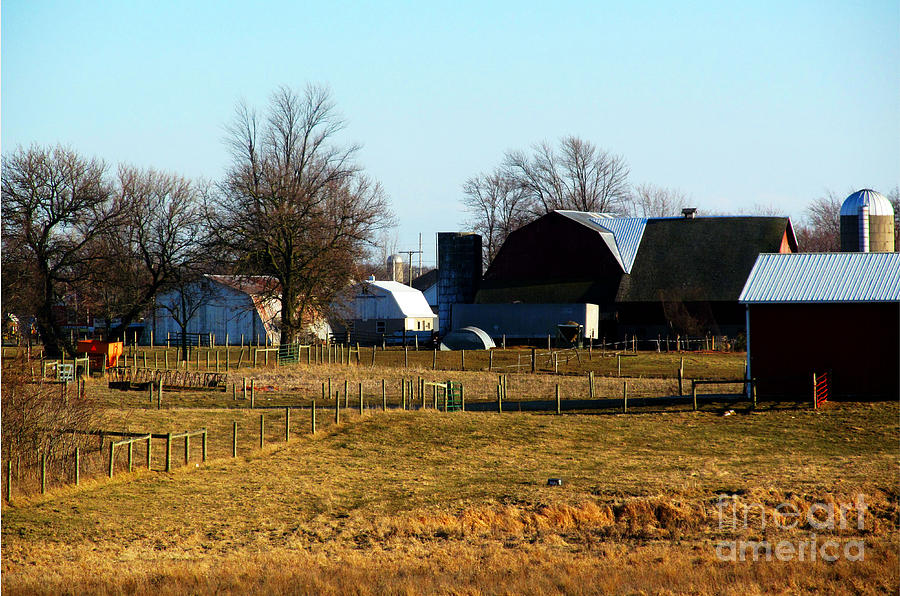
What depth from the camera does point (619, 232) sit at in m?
76.3

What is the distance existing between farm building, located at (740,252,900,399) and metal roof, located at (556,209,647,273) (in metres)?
36.0

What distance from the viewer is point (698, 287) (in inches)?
2689

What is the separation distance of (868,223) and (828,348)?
703 inches

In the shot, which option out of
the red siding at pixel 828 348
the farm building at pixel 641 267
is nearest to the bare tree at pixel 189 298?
the farm building at pixel 641 267

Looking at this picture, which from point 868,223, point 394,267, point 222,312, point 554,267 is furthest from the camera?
point 394,267

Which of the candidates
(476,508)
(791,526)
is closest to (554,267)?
(476,508)

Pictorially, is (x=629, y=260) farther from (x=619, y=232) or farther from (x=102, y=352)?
(x=102, y=352)

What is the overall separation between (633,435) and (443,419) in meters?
6.29

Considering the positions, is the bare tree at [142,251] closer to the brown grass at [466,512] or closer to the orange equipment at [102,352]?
the orange equipment at [102,352]

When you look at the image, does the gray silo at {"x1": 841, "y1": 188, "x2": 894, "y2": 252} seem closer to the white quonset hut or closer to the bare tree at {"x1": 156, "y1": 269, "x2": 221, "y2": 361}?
the white quonset hut

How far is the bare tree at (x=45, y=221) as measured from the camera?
55.9m

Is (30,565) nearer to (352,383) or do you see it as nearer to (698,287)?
(352,383)

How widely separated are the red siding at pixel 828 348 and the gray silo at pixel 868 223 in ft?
55.0

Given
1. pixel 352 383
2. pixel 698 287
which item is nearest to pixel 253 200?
pixel 352 383
